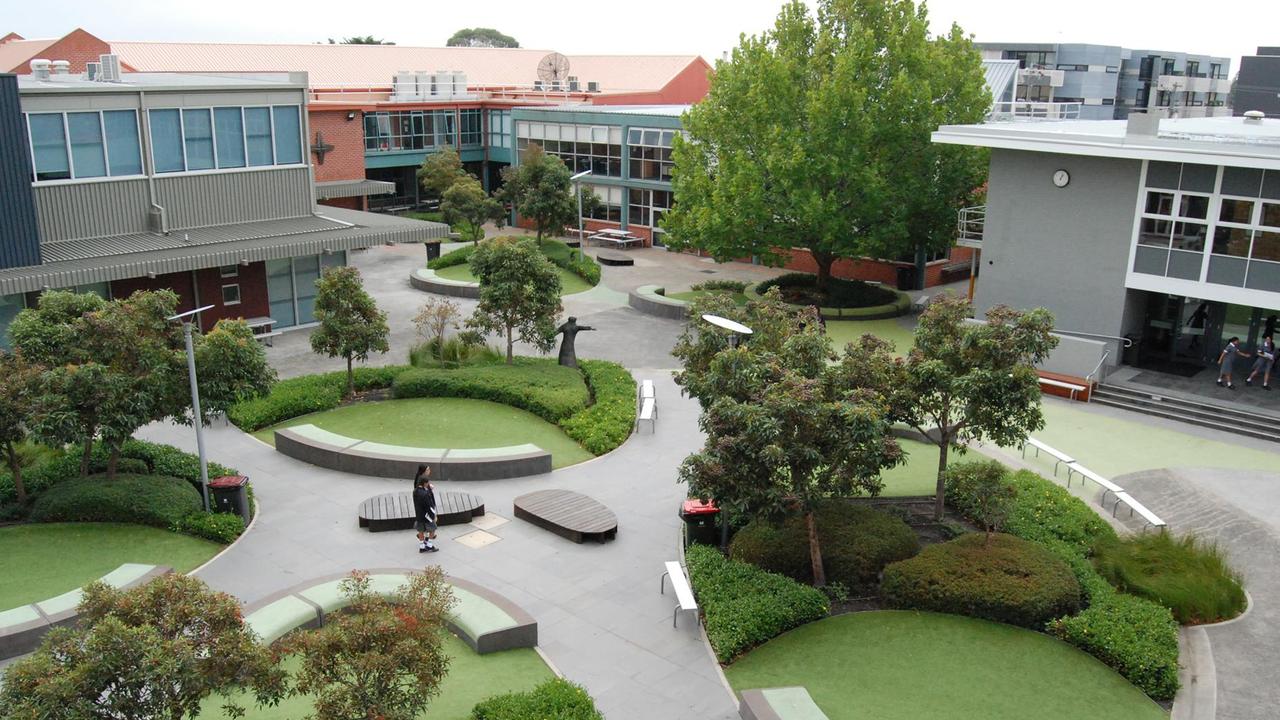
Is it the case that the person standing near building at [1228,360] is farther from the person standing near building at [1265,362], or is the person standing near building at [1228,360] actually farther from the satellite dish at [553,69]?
the satellite dish at [553,69]

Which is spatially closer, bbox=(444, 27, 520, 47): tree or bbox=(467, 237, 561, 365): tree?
bbox=(467, 237, 561, 365): tree

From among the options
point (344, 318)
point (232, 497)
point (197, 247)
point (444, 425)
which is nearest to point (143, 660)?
point (232, 497)

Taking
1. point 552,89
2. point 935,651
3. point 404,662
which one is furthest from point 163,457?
point 552,89

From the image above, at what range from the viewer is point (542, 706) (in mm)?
10969

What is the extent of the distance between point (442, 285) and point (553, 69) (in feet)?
74.0

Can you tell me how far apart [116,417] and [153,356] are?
1.15m

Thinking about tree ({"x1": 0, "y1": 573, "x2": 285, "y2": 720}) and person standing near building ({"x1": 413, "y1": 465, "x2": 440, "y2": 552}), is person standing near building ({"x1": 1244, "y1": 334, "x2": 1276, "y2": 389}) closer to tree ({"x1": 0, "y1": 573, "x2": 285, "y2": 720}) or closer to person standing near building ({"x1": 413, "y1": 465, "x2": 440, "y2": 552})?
person standing near building ({"x1": 413, "y1": 465, "x2": 440, "y2": 552})

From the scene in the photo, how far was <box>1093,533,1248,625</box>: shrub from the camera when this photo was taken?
14172 millimetres

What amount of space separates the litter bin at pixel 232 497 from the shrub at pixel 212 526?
0.80 ft

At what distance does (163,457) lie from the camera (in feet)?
59.3

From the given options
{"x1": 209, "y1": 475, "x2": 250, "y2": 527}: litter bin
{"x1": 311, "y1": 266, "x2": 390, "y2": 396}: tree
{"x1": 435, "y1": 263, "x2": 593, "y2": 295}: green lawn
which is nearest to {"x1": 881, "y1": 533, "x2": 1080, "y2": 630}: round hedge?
{"x1": 209, "y1": 475, "x2": 250, "y2": 527}: litter bin

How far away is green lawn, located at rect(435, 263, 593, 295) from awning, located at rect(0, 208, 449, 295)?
5.53m

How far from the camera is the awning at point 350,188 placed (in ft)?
133

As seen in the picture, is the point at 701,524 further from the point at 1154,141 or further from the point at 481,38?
the point at 481,38
